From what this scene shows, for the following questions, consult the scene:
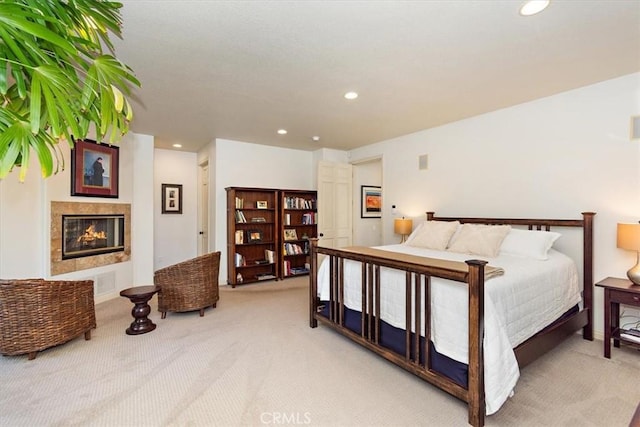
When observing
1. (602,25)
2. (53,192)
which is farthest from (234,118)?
(602,25)

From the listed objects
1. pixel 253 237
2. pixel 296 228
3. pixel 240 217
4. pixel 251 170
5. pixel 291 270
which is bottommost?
pixel 291 270

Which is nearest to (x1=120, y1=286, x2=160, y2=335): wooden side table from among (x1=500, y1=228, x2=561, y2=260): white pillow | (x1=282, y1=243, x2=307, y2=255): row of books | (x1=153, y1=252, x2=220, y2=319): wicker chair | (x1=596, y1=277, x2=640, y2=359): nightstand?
(x1=153, y1=252, x2=220, y2=319): wicker chair

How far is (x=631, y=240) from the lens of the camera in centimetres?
244

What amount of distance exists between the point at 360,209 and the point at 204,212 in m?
3.18

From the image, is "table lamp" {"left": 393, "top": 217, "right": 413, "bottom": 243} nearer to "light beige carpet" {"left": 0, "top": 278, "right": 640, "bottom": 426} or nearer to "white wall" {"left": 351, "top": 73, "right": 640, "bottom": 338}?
"white wall" {"left": 351, "top": 73, "right": 640, "bottom": 338}

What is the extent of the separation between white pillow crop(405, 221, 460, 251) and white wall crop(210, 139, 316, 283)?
9.23 feet

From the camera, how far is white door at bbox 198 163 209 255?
569 centimetres

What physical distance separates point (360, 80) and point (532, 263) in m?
2.23

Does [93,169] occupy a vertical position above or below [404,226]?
above

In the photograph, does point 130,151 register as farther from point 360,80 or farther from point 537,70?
point 537,70

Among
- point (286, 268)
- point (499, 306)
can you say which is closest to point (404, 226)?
point (286, 268)

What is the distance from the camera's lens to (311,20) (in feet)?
6.22

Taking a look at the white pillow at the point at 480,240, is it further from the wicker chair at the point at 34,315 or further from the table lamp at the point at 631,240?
the wicker chair at the point at 34,315

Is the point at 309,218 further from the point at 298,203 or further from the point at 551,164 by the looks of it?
the point at 551,164
